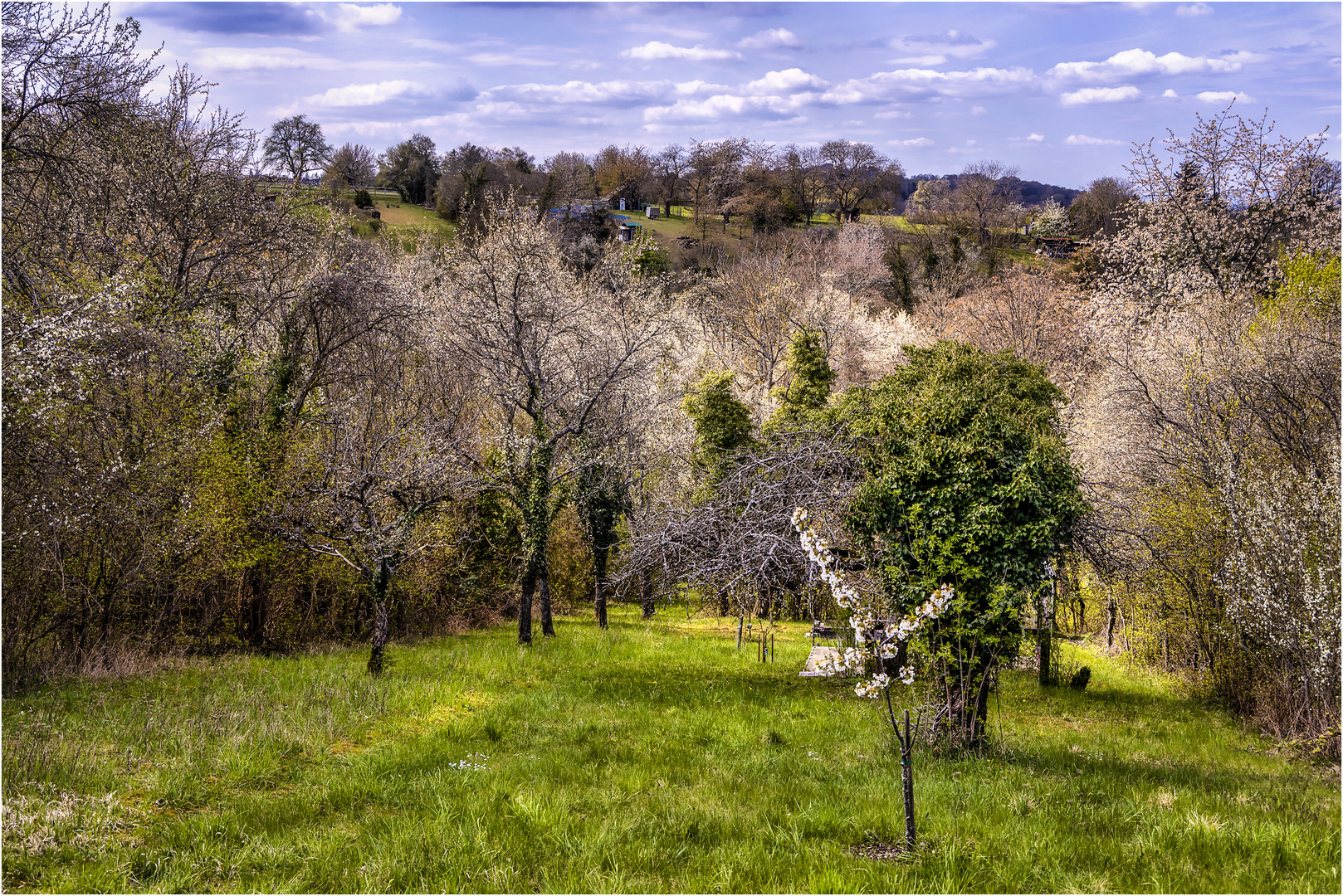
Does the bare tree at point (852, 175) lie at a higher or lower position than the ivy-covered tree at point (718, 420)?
higher

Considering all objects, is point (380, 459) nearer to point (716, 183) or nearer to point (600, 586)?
point (600, 586)

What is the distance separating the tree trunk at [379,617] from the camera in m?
11.9

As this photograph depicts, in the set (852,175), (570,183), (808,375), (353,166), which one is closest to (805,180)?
(852,175)

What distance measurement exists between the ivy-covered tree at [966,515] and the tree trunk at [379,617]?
7397 mm

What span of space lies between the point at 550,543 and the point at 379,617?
1025 centimetres

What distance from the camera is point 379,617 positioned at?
1206 cm

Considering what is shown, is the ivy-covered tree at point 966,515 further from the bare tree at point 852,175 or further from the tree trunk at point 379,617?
the bare tree at point 852,175

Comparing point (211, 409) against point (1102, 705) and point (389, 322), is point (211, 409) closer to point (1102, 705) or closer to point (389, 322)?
point (389, 322)

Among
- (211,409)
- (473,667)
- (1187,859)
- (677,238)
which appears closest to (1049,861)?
(1187,859)

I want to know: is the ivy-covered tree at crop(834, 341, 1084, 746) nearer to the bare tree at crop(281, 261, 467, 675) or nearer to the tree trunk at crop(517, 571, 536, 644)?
the bare tree at crop(281, 261, 467, 675)

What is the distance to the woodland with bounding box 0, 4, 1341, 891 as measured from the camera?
21.8 feet

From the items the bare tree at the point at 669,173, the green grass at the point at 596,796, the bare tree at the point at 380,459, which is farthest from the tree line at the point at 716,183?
the green grass at the point at 596,796

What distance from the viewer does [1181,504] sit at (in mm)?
12375

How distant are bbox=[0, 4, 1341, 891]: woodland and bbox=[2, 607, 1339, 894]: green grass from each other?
0.21ft
